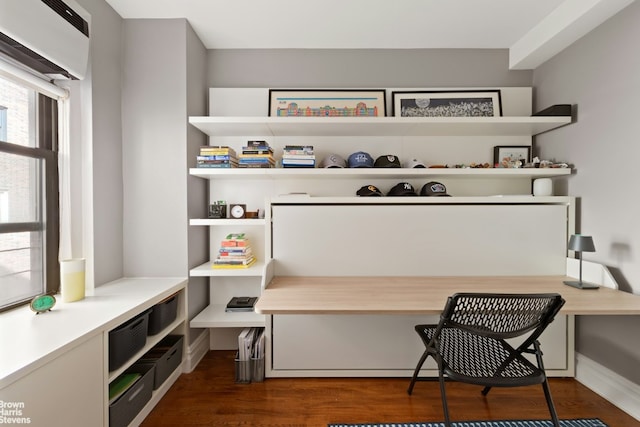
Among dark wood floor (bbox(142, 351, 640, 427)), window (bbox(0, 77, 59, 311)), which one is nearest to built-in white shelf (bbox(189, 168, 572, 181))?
window (bbox(0, 77, 59, 311))

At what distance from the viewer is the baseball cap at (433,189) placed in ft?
7.61

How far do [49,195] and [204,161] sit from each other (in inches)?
35.7

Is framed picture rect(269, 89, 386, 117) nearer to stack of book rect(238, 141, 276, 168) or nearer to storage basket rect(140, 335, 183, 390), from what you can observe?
stack of book rect(238, 141, 276, 168)

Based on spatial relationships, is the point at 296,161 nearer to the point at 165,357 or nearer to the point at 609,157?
the point at 165,357

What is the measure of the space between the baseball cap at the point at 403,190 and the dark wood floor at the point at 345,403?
4.34ft

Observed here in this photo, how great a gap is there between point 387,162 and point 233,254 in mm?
1362

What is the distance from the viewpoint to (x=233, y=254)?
2346 millimetres

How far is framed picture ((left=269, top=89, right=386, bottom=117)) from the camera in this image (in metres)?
2.56

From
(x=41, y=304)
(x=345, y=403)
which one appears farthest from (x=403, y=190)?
(x=41, y=304)

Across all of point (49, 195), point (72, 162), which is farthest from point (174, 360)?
point (72, 162)

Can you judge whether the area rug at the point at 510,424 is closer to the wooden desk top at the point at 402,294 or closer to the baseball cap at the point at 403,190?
the wooden desk top at the point at 402,294

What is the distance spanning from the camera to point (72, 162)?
1887 mm

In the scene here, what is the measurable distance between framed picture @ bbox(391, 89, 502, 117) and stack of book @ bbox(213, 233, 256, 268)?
1.62m

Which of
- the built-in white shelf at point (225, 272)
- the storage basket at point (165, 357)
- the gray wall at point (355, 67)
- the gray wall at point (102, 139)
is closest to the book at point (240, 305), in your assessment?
the built-in white shelf at point (225, 272)
